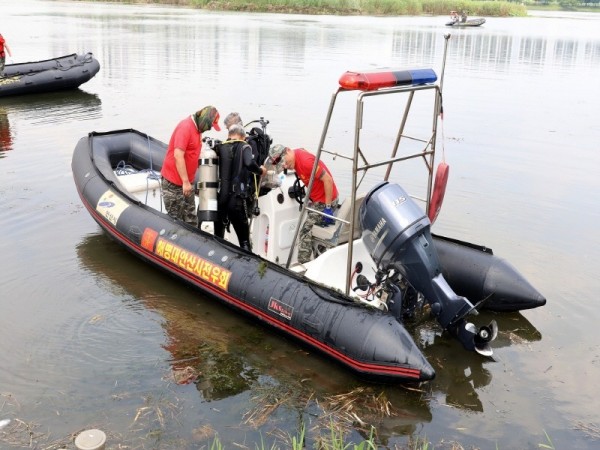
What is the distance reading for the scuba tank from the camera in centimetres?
582

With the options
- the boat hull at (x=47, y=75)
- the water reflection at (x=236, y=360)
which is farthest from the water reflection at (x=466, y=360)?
the boat hull at (x=47, y=75)

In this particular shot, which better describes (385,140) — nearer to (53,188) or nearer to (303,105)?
(303,105)

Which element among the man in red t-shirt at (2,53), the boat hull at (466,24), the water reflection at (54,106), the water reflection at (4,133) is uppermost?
the boat hull at (466,24)

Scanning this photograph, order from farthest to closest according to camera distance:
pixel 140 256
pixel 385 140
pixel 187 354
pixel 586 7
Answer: pixel 586 7, pixel 385 140, pixel 140 256, pixel 187 354

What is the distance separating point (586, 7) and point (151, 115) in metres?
69.6

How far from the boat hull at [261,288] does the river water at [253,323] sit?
21 centimetres

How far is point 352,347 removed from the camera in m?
4.75

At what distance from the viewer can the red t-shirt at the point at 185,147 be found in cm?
612

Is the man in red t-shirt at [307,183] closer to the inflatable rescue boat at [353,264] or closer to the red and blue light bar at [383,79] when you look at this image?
the inflatable rescue boat at [353,264]

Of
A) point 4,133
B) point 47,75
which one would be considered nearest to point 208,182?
point 4,133

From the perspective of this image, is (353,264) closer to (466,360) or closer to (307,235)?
(307,235)

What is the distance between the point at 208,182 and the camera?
583cm

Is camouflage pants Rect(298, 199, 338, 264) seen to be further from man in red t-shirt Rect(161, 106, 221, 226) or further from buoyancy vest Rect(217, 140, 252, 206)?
man in red t-shirt Rect(161, 106, 221, 226)

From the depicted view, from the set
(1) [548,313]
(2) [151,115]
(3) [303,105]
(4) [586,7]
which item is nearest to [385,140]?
(3) [303,105]
